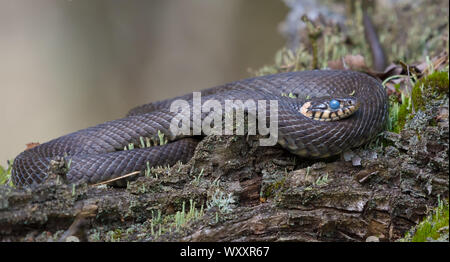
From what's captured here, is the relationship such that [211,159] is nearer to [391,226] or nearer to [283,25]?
[391,226]

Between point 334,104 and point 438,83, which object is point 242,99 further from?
point 438,83

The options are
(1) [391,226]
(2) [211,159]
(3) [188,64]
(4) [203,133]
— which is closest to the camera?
(1) [391,226]

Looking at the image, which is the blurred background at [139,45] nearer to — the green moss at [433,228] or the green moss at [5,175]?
the green moss at [5,175]
